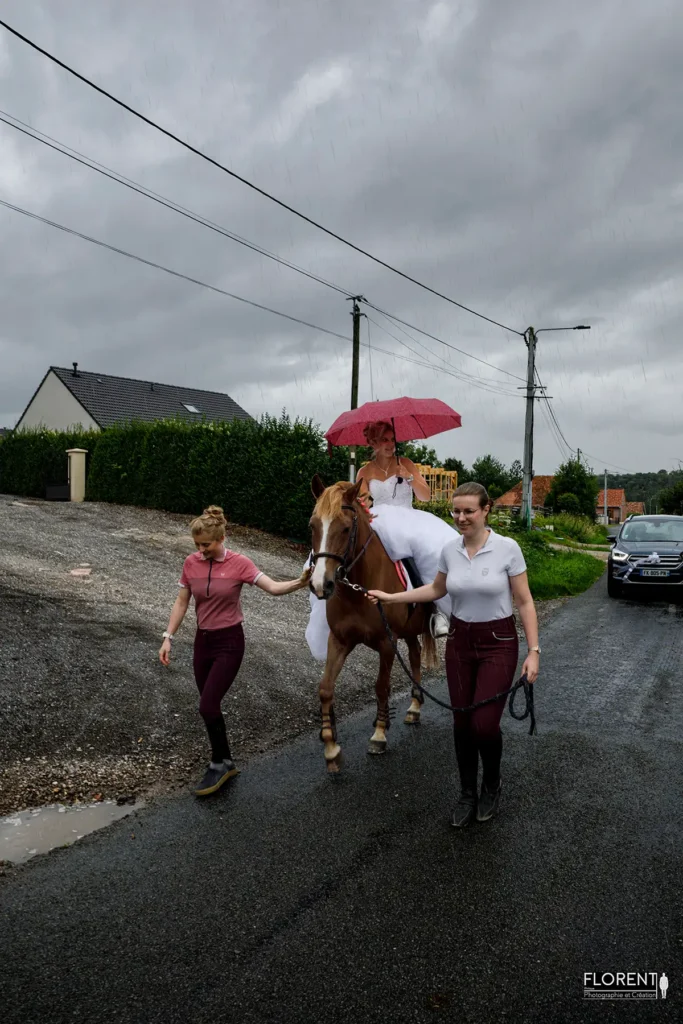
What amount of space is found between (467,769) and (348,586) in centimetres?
155

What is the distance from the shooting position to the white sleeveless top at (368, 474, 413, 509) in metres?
6.94

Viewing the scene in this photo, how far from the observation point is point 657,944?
135 inches

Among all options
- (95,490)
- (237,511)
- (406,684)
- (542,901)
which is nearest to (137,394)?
(95,490)

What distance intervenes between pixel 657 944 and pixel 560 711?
4169 mm

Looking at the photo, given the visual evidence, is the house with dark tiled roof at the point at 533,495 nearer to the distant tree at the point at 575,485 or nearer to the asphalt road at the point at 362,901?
the distant tree at the point at 575,485

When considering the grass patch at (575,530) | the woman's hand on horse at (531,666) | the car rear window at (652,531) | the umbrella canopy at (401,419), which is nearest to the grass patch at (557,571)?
the car rear window at (652,531)

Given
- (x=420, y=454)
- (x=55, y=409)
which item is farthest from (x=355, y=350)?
(x=55, y=409)

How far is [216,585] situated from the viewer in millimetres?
5387

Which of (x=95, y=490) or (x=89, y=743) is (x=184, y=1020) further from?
(x=95, y=490)

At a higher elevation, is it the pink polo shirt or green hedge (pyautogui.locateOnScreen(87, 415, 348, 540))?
green hedge (pyautogui.locateOnScreen(87, 415, 348, 540))

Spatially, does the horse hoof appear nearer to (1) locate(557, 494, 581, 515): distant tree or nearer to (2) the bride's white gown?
(2) the bride's white gown

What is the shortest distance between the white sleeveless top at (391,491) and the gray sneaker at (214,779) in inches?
105

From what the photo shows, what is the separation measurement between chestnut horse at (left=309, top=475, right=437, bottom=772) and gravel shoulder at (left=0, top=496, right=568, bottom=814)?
A: 3.24 feet

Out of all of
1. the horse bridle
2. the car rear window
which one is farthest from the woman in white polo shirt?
the car rear window
